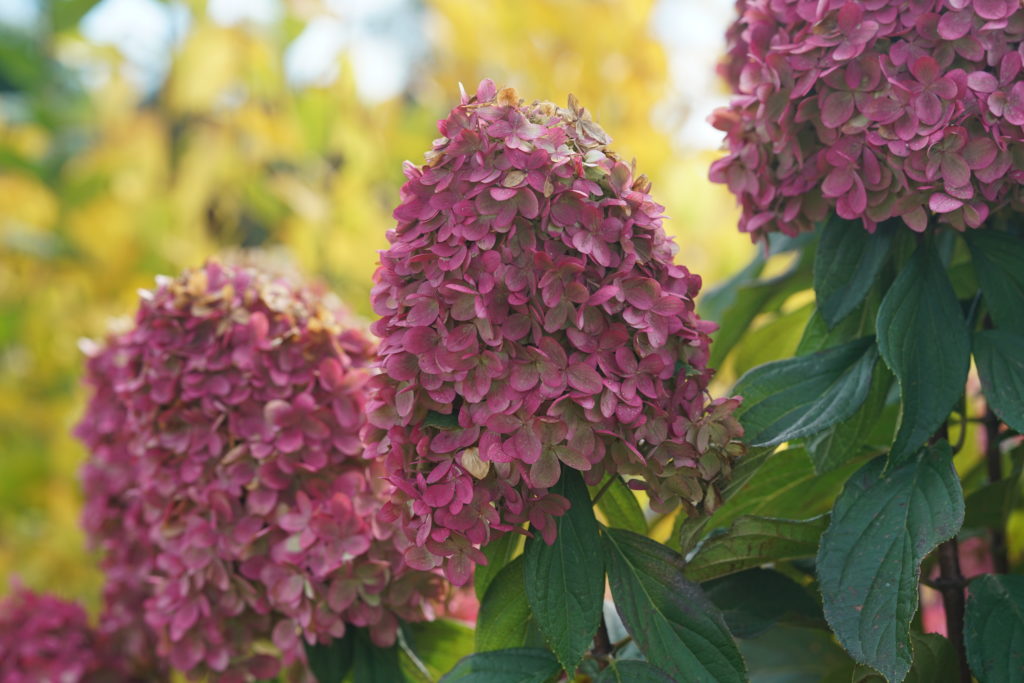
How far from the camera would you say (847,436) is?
0.71 metres

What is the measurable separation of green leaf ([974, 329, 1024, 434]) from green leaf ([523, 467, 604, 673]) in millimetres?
273

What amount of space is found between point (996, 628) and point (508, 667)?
1.06 feet

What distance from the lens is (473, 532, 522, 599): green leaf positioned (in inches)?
27.0

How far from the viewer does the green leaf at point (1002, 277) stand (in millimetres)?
676

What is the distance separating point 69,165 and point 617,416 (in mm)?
2173

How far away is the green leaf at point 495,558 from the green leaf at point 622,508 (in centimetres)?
7

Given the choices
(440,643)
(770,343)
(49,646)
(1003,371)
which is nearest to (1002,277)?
(1003,371)

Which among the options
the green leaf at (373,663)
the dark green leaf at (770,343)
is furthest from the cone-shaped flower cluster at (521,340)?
the dark green leaf at (770,343)

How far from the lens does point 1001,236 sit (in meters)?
0.69

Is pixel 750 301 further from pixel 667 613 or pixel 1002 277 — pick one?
pixel 667 613

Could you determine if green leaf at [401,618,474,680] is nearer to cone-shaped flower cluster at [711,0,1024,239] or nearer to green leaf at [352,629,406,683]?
green leaf at [352,629,406,683]

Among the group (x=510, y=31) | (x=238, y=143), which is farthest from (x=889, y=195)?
(x=238, y=143)

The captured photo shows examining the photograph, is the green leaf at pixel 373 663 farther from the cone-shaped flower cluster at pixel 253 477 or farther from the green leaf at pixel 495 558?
the green leaf at pixel 495 558

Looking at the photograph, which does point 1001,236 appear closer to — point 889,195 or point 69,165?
point 889,195
